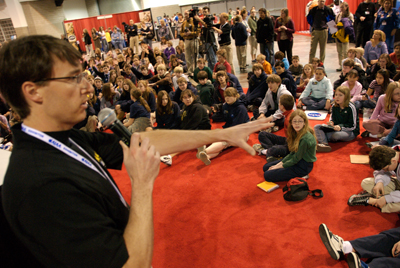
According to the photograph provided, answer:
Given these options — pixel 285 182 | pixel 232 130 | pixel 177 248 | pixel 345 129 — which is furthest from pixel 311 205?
pixel 232 130

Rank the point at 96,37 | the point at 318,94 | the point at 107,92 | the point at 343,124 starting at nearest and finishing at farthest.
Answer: the point at 343,124, the point at 318,94, the point at 107,92, the point at 96,37

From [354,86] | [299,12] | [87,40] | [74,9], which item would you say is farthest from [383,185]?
[74,9]

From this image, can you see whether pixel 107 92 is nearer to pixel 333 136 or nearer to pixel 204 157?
pixel 204 157

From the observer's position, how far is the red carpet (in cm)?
254

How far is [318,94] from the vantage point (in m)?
5.63

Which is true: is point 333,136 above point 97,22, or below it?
below

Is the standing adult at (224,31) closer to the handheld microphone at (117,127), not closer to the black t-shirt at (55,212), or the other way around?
the handheld microphone at (117,127)

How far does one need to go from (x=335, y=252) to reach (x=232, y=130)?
1768mm

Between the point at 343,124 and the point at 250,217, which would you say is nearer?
the point at 250,217

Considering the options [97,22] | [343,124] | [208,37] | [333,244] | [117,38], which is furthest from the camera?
[97,22]

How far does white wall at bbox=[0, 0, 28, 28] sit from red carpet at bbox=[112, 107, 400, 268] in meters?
19.1

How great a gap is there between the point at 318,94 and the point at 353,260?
403 cm

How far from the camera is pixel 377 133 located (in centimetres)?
425

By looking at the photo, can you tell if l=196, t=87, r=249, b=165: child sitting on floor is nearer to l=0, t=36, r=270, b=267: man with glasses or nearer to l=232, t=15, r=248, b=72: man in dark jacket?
l=0, t=36, r=270, b=267: man with glasses
